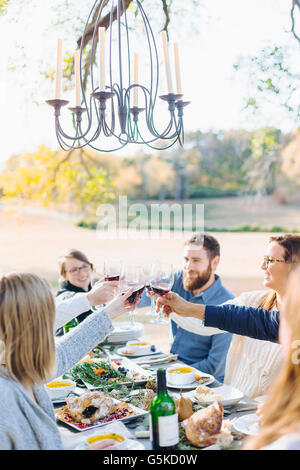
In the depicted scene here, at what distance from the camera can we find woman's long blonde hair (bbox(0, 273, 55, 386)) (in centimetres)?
140

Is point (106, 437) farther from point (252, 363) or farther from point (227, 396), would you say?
point (252, 363)

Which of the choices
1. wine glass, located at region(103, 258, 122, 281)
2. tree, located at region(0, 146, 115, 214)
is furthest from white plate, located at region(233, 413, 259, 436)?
tree, located at region(0, 146, 115, 214)

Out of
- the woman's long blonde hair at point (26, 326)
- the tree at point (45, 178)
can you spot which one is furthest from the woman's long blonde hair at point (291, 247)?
the tree at point (45, 178)

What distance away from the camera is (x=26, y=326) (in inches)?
55.8

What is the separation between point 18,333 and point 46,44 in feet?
14.7

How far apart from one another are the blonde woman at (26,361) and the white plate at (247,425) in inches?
22.4

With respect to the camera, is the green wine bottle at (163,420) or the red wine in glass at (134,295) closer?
the green wine bottle at (163,420)

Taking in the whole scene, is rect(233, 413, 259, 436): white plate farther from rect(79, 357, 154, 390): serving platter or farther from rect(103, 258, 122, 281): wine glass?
rect(103, 258, 122, 281): wine glass

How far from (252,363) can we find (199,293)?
32.2 inches

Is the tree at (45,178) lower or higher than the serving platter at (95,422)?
higher

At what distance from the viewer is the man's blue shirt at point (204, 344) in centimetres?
282

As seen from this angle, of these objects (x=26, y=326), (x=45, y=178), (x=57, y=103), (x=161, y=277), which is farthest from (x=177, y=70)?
(x=45, y=178)

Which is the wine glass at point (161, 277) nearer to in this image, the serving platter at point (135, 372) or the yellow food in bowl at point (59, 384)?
the serving platter at point (135, 372)
